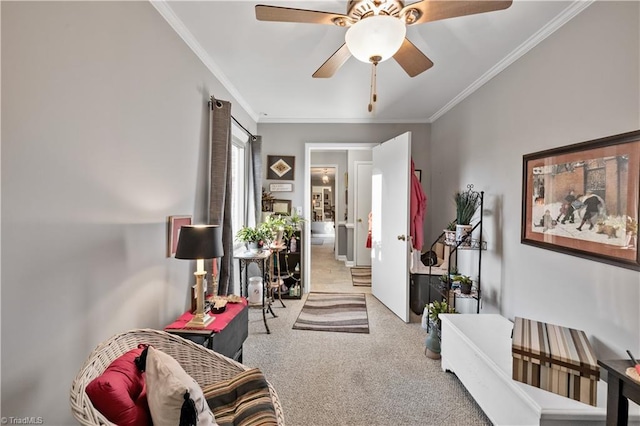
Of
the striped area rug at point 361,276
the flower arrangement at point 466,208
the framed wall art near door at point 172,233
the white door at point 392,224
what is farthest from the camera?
the striped area rug at point 361,276

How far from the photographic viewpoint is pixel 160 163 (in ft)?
5.86

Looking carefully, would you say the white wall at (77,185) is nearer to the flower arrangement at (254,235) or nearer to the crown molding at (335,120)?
the flower arrangement at (254,235)

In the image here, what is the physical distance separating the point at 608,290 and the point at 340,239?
16.7 ft

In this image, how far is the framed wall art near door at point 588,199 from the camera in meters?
1.43

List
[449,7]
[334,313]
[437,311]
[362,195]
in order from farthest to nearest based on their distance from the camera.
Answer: [362,195]
[334,313]
[437,311]
[449,7]

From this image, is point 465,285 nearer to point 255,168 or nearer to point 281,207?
point 281,207

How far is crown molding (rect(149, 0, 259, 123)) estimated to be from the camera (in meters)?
1.72

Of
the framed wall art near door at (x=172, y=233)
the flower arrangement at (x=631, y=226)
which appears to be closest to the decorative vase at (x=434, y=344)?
the flower arrangement at (x=631, y=226)

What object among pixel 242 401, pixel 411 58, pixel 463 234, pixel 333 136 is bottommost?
pixel 242 401

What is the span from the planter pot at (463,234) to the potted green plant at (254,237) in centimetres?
202

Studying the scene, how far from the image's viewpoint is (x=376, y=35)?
1279mm

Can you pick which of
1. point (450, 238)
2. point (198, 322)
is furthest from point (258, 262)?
point (450, 238)

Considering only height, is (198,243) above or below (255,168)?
below

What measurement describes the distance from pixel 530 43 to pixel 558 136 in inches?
29.4
